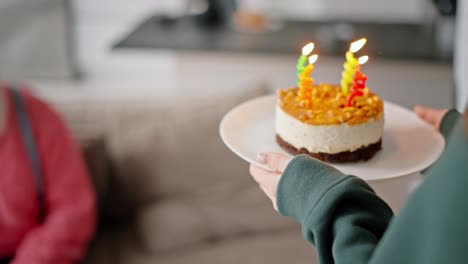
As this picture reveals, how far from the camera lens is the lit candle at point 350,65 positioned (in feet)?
2.65

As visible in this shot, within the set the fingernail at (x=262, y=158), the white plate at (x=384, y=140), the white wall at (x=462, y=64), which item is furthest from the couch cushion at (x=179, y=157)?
the fingernail at (x=262, y=158)

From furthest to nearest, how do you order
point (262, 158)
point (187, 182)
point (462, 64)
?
point (187, 182) → point (462, 64) → point (262, 158)

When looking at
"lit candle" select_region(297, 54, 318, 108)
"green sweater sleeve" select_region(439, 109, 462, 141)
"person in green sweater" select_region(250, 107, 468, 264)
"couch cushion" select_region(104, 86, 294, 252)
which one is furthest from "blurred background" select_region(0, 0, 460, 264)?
"person in green sweater" select_region(250, 107, 468, 264)

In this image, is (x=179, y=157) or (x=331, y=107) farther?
(x=179, y=157)

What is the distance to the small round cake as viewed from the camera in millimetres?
839

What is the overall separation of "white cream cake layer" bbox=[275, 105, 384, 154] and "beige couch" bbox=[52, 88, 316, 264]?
0.85 m

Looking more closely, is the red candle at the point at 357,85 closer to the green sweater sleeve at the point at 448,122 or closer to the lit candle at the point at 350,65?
the lit candle at the point at 350,65

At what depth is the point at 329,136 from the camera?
840 millimetres

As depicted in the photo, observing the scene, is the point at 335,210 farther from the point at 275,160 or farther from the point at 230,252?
the point at 230,252

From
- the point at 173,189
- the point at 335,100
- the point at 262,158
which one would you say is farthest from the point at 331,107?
the point at 173,189

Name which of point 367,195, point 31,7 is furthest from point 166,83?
point 367,195

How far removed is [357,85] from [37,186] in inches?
39.5

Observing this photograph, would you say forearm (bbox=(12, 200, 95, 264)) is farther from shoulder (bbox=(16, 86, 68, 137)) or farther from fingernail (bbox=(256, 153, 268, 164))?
fingernail (bbox=(256, 153, 268, 164))

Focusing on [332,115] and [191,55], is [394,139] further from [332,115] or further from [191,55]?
[191,55]
